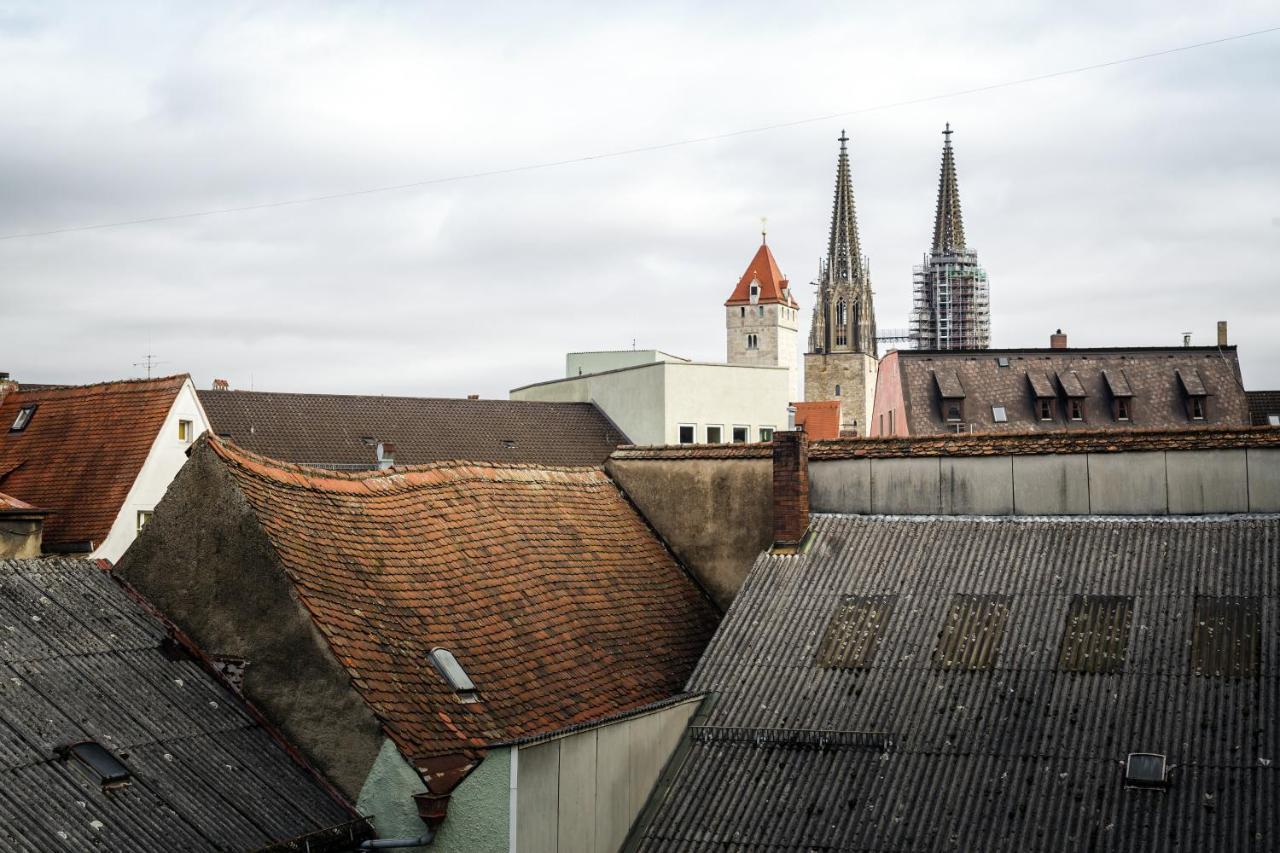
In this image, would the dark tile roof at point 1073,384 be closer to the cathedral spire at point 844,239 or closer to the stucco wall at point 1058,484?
the stucco wall at point 1058,484

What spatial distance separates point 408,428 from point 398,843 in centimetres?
4405

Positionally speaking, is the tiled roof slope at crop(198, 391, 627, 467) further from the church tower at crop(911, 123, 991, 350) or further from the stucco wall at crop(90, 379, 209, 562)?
the church tower at crop(911, 123, 991, 350)

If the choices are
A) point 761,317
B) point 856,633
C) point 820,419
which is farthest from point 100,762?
point 761,317

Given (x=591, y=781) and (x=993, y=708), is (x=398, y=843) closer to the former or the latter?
(x=591, y=781)

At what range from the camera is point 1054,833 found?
14375mm

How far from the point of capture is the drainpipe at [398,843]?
44.8ft

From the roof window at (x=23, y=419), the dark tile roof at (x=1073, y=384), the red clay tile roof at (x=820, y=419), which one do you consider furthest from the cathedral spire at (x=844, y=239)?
the roof window at (x=23, y=419)

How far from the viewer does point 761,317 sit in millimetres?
132875

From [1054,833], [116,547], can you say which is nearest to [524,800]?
[1054,833]

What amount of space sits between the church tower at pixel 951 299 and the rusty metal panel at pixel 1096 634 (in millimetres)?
114319

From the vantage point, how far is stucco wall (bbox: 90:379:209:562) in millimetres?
35438

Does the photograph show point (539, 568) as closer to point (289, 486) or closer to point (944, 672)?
point (289, 486)

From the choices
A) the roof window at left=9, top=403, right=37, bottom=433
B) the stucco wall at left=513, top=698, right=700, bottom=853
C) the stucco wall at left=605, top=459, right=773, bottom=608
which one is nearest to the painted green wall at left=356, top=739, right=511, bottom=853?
the stucco wall at left=513, top=698, right=700, bottom=853

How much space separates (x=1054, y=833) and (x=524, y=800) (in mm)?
5383
